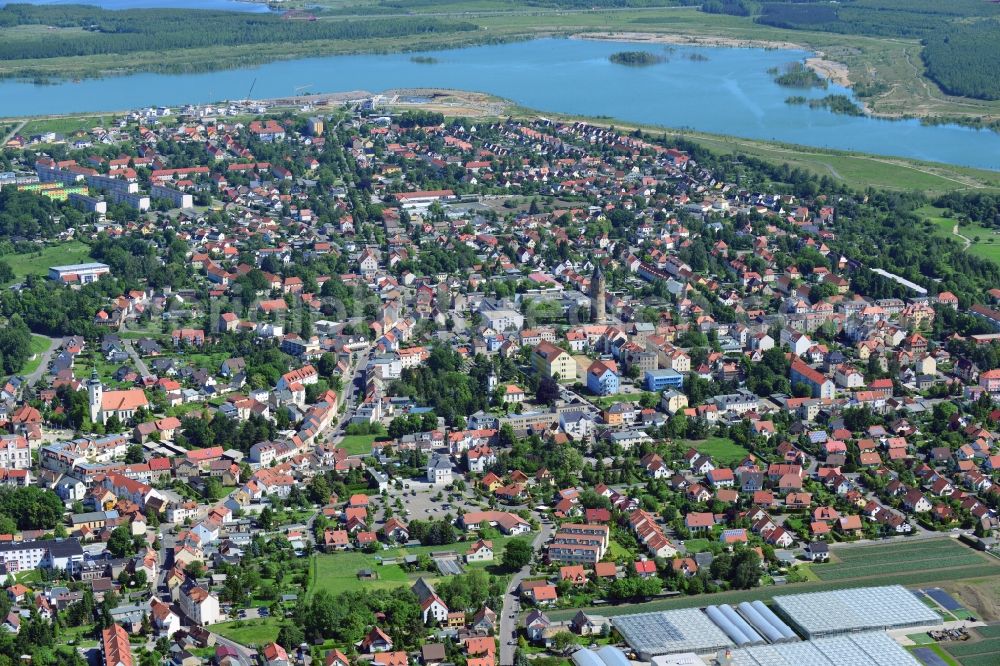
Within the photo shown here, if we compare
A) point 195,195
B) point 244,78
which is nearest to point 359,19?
point 244,78

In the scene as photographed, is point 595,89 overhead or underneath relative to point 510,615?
overhead

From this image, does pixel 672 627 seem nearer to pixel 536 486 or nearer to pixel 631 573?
pixel 631 573

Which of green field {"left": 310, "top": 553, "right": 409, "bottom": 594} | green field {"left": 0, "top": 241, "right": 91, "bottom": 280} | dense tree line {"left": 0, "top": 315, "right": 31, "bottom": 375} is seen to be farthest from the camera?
green field {"left": 0, "top": 241, "right": 91, "bottom": 280}

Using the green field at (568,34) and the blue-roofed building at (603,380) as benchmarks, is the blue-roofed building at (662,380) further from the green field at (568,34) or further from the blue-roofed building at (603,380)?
the green field at (568,34)

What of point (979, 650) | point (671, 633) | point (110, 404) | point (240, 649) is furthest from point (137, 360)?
point (979, 650)

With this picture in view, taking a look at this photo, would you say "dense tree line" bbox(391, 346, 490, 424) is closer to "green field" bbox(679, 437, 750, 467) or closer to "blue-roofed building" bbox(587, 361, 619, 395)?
"blue-roofed building" bbox(587, 361, 619, 395)

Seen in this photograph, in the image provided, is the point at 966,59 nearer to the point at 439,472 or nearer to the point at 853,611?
the point at 439,472

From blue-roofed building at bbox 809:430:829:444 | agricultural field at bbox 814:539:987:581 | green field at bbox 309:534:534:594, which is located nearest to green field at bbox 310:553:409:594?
green field at bbox 309:534:534:594
